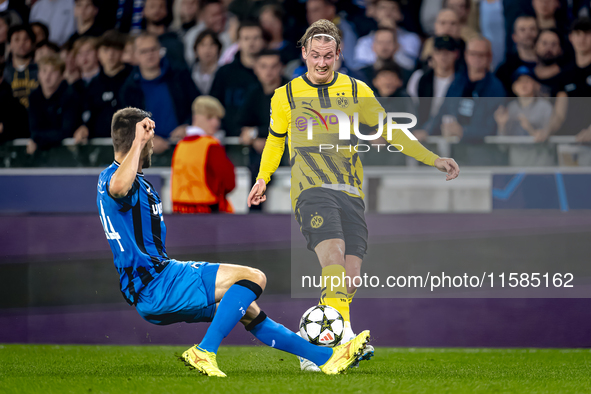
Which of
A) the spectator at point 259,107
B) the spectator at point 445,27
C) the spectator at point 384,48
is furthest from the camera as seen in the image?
the spectator at point 445,27

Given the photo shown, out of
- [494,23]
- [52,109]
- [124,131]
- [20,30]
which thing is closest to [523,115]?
[494,23]

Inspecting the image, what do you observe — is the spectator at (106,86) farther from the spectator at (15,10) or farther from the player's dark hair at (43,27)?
the spectator at (15,10)

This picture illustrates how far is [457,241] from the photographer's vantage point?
5.63 m

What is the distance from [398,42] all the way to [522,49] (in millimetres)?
1174

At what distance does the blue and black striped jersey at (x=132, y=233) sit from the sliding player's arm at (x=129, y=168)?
0.21 feet

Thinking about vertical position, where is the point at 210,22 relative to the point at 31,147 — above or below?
above

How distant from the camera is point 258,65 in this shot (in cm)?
675

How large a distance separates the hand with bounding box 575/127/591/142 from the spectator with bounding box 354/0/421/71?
1.92 m

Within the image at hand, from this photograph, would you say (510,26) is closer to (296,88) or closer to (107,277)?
(296,88)

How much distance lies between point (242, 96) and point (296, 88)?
2032 millimetres

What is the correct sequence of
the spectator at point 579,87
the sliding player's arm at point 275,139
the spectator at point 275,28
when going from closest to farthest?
the sliding player's arm at point 275,139 < the spectator at point 579,87 < the spectator at point 275,28

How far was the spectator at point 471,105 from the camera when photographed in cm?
566

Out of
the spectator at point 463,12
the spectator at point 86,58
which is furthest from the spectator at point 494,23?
the spectator at point 86,58

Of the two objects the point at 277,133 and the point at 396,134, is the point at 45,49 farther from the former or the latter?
the point at 396,134
